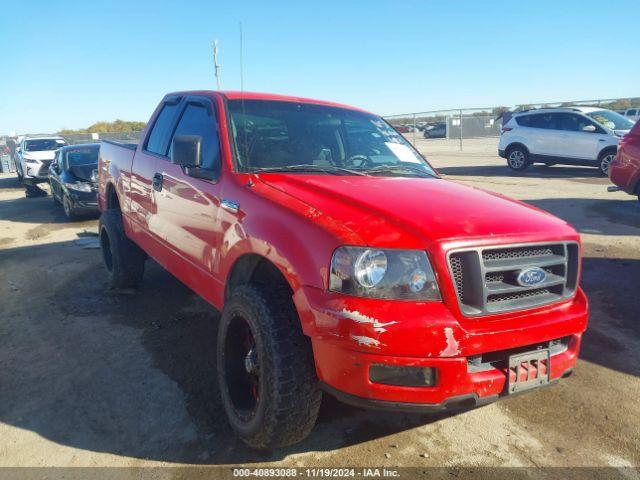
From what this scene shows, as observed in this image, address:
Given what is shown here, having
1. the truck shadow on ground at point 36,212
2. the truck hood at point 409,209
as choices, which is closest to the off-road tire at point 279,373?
the truck hood at point 409,209

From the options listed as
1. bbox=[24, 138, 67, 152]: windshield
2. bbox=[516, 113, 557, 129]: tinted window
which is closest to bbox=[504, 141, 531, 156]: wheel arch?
bbox=[516, 113, 557, 129]: tinted window

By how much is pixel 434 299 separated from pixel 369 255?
34cm

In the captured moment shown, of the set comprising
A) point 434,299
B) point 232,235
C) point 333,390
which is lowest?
point 333,390

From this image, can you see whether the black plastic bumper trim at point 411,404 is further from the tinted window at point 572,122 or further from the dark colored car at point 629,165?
the tinted window at point 572,122

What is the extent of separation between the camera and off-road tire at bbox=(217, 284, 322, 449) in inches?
88.4

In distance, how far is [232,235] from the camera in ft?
9.16

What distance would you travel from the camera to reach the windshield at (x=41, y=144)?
16.6m

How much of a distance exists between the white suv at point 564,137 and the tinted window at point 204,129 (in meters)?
A: 12.3

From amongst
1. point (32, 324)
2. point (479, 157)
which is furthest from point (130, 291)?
point (479, 157)

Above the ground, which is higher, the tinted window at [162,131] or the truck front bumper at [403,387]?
the tinted window at [162,131]

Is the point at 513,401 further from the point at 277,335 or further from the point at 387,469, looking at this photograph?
the point at 277,335

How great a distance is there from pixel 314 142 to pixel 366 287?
164 centimetres

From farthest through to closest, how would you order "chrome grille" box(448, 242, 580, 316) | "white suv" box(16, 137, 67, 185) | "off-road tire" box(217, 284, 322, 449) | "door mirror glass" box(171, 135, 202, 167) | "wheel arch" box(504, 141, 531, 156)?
"white suv" box(16, 137, 67, 185), "wheel arch" box(504, 141, 531, 156), "door mirror glass" box(171, 135, 202, 167), "off-road tire" box(217, 284, 322, 449), "chrome grille" box(448, 242, 580, 316)

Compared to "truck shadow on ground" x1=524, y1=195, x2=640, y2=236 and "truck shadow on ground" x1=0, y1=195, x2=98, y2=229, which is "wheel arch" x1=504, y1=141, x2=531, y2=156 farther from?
"truck shadow on ground" x1=0, y1=195, x2=98, y2=229
